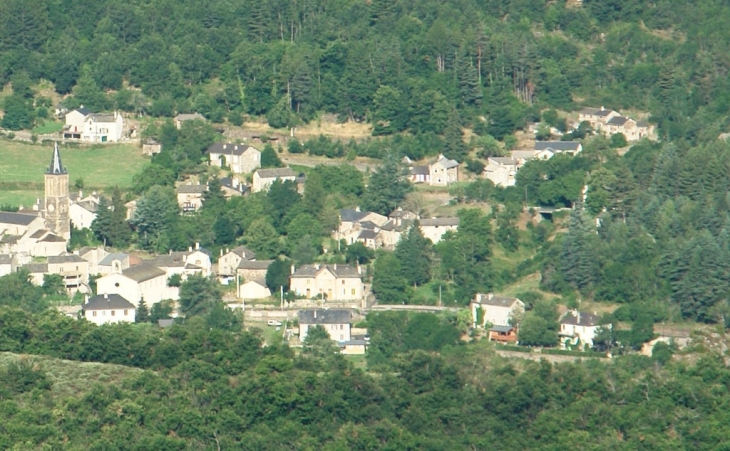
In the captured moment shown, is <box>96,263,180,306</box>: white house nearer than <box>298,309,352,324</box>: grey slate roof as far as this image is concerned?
No

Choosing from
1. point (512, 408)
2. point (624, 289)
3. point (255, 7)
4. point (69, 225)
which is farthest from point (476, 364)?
point (255, 7)

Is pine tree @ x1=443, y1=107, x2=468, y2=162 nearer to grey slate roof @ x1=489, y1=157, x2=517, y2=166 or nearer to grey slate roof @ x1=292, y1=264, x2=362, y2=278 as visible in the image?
grey slate roof @ x1=489, y1=157, x2=517, y2=166

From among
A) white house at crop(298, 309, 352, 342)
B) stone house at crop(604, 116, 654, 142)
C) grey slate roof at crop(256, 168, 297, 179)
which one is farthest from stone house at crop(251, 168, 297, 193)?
stone house at crop(604, 116, 654, 142)

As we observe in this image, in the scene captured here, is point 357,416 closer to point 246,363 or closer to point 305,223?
point 246,363

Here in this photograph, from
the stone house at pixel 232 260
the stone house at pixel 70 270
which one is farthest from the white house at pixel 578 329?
the stone house at pixel 70 270

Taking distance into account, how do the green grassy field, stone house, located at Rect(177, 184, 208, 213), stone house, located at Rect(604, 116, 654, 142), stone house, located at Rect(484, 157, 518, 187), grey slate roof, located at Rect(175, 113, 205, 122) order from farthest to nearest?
stone house, located at Rect(604, 116, 654, 142), grey slate roof, located at Rect(175, 113, 205, 122), the green grassy field, stone house, located at Rect(484, 157, 518, 187), stone house, located at Rect(177, 184, 208, 213)

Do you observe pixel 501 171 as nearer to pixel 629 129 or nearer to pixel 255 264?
pixel 629 129

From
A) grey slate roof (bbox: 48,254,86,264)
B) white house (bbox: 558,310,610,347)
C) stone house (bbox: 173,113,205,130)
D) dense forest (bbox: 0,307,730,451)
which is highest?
stone house (bbox: 173,113,205,130)

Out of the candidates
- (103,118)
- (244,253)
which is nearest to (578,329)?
(244,253)
